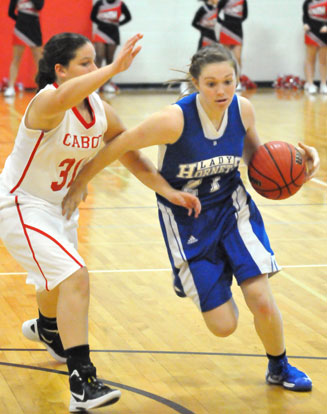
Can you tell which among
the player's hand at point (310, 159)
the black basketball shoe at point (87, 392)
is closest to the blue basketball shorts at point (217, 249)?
the player's hand at point (310, 159)

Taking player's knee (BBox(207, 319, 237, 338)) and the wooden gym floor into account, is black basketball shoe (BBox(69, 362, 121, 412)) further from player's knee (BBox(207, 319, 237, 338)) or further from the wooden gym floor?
player's knee (BBox(207, 319, 237, 338))

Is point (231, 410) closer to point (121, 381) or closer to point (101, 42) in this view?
point (121, 381)

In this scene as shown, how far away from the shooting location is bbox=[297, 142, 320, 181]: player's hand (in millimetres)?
4055

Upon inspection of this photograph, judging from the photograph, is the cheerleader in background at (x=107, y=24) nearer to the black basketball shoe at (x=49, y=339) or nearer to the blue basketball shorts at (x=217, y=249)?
the black basketball shoe at (x=49, y=339)

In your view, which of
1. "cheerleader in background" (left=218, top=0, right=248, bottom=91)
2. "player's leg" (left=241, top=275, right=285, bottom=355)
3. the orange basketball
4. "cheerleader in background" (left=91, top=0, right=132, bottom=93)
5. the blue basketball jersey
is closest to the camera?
"player's leg" (left=241, top=275, right=285, bottom=355)

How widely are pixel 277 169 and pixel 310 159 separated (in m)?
0.20

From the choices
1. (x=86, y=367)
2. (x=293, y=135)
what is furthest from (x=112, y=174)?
(x=86, y=367)

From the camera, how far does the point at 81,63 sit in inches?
148

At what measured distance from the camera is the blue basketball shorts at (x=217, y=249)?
385 centimetres

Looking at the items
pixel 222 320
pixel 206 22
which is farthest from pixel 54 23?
pixel 222 320

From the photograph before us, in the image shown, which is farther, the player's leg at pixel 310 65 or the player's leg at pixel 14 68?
the player's leg at pixel 310 65

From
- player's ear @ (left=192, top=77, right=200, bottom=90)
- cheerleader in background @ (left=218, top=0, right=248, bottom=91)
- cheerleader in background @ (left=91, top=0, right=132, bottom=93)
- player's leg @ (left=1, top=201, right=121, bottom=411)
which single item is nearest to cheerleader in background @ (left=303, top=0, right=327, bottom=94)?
cheerleader in background @ (left=218, top=0, right=248, bottom=91)

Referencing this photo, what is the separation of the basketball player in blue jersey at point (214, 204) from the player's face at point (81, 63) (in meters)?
0.33

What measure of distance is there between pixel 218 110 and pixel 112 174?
528 cm
